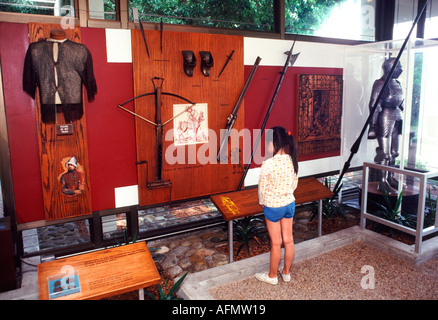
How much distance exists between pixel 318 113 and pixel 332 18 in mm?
1464

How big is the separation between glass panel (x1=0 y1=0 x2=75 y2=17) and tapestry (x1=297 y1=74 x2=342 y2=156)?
2.95 metres

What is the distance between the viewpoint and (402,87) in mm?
4680

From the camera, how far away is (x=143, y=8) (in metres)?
3.76

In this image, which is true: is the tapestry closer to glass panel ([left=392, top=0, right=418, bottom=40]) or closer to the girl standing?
glass panel ([left=392, top=0, right=418, bottom=40])

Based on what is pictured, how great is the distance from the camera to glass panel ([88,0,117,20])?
11.3 ft

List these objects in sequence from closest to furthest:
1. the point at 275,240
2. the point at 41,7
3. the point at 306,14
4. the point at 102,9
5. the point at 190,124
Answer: the point at 275,240, the point at 41,7, the point at 102,9, the point at 190,124, the point at 306,14

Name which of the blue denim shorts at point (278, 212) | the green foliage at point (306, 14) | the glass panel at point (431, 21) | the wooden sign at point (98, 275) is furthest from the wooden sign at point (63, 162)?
the glass panel at point (431, 21)

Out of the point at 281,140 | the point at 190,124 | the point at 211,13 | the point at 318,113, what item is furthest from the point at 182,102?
the point at 318,113

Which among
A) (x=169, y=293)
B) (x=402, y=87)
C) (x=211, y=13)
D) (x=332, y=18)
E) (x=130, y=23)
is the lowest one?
(x=169, y=293)

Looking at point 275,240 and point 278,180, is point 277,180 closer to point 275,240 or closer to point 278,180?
point 278,180

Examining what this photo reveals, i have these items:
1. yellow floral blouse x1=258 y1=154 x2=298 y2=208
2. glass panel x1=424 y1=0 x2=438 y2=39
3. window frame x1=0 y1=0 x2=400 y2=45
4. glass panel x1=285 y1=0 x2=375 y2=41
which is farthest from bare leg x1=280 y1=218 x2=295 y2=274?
glass panel x1=424 y1=0 x2=438 y2=39

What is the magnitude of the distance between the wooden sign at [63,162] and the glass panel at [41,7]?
21 centimetres

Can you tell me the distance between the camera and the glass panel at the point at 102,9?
3.43m

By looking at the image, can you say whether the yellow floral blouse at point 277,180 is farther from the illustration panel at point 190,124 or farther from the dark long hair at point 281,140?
the illustration panel at point 190,124
